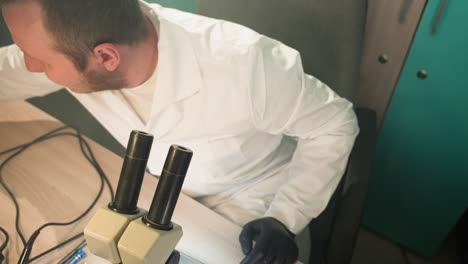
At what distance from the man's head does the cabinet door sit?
0.75 metres

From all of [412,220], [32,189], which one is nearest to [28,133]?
[32,189]

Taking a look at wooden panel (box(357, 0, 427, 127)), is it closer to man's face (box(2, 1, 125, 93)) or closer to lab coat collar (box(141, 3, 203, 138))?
lab coat collar (box(141, 3, 203, 138))

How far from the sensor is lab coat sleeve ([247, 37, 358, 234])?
70 cm

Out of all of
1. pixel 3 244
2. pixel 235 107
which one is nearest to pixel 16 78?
pixel 3 244

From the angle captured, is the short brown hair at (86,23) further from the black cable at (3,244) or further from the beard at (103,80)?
the black cable at (3,244)

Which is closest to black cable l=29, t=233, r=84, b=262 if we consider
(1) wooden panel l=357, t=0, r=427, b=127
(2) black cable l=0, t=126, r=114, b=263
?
(2) black cable l=0, t=126, r=114, b=263

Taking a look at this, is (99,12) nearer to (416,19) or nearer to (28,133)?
(28,133)

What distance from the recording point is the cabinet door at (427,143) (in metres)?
0.90

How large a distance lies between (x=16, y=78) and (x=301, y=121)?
664mm

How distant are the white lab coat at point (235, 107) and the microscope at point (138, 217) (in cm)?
33

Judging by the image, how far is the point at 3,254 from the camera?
0.58m

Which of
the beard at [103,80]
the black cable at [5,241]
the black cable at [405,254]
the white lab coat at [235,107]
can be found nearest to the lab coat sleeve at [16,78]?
the white lab coat at [235,107]

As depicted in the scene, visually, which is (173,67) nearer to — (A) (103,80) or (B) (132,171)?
(A) (103,80)

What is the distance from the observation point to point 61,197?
68 cm
